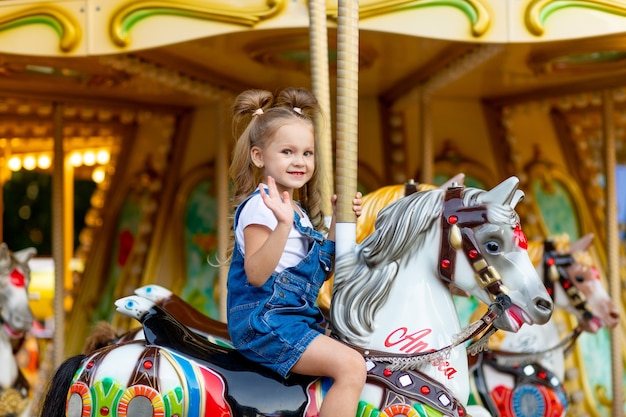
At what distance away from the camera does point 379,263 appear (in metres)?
2.48

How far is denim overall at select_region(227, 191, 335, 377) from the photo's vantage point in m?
2.34

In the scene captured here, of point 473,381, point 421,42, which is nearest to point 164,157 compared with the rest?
point 421,42

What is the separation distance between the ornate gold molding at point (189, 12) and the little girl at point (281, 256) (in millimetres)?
1704

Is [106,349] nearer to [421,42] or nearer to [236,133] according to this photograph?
[236,133]

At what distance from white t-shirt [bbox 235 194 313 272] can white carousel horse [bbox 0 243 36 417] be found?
2.37m

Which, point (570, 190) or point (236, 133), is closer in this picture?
point (236, 133)

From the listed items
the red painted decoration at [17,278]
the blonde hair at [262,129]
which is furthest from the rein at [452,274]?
the red painted decoration at [17,278]

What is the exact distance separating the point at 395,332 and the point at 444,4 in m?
2.18

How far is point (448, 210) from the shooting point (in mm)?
2453

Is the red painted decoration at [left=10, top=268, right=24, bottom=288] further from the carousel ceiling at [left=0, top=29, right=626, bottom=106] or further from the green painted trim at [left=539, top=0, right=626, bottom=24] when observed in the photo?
the green painted trim at [left=539, top=0, right=626, bottom=24]

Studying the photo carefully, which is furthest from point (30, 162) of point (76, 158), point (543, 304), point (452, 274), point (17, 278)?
point (543, 304)

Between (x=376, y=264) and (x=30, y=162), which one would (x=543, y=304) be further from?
(x=30, y=162)

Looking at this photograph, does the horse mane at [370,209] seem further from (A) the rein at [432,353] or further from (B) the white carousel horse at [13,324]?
(B) the white carousel horse at [13,324]

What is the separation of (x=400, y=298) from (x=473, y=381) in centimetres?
170
